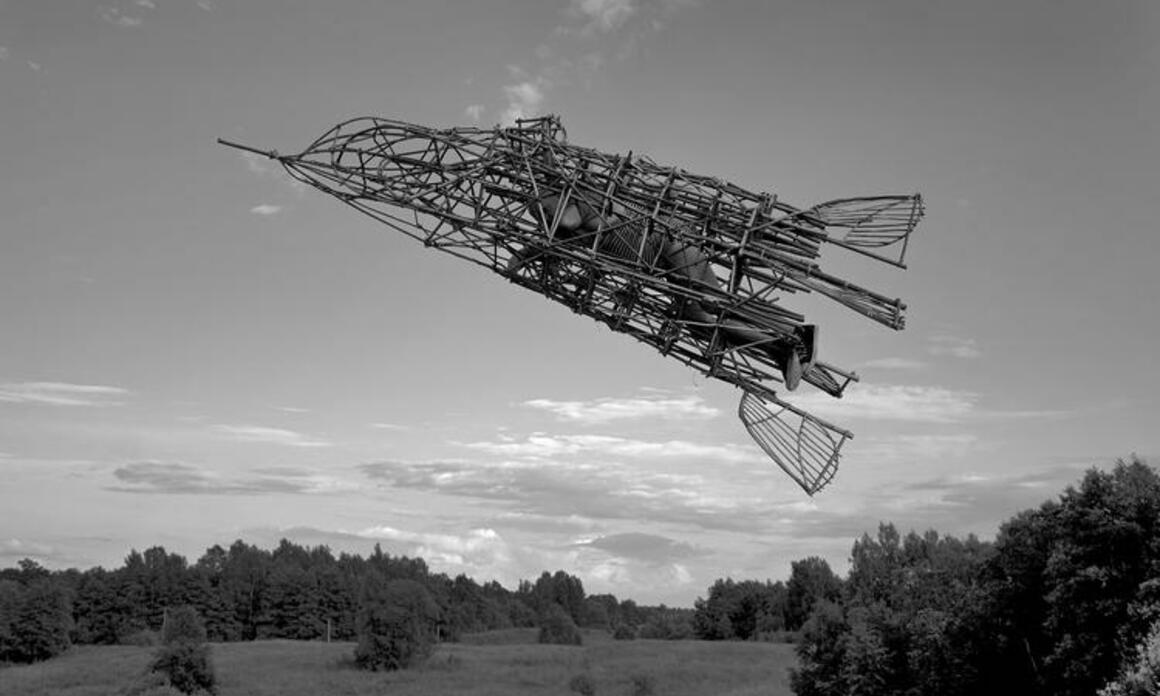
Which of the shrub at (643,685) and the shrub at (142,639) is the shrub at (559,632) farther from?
the shrub at (643,685)

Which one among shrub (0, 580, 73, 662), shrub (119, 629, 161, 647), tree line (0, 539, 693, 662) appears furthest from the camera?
tree line (0, 539, 693, 662)

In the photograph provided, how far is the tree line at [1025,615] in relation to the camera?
92.0 feet

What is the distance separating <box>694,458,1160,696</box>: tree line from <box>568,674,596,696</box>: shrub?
14.9 meters

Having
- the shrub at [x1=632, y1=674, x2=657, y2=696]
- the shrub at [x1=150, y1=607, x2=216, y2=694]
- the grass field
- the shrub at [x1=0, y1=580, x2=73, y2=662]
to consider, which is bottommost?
the shrub at [x1=632, y1=674, x2=657, y2=696]

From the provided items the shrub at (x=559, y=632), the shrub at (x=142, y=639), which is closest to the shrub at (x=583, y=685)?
the shrub at (x=142, y=639)

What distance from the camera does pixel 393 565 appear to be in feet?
610

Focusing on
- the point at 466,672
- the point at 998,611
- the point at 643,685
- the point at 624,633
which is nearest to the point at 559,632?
the point at 624,633

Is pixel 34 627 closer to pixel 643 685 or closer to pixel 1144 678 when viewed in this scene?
pixel 643 685

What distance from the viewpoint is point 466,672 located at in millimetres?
73250

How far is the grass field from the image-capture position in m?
61.7

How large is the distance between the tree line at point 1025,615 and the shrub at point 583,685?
14.9 m

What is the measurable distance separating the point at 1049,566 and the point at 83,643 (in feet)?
390

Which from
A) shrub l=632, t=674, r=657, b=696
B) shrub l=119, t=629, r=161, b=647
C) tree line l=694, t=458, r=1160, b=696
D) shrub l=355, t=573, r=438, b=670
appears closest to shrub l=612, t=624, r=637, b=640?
shrub l=119, t=629, r=161, b=647

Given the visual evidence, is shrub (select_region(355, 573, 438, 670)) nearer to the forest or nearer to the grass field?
the grass field
